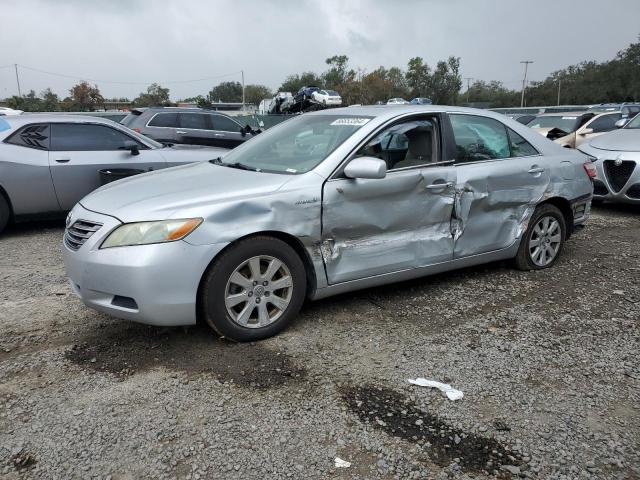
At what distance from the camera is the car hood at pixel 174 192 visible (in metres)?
3.36

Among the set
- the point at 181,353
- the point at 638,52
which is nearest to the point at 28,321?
the point at 181,353

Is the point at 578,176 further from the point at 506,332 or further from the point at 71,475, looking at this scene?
the point at 71,475

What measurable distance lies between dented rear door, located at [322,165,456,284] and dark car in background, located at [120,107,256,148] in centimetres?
815

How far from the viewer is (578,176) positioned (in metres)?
5.27

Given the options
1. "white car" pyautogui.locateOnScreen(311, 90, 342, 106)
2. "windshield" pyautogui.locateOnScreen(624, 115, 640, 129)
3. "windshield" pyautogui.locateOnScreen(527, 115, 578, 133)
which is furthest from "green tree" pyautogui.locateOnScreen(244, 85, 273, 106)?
"windshield" pyautogui.locateOnScreen(624, 115, 640, 129)

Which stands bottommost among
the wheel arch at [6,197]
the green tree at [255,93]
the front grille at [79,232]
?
the wheel arch at [6,197]

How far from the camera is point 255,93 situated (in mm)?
93688

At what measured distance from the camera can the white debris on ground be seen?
9.96ft

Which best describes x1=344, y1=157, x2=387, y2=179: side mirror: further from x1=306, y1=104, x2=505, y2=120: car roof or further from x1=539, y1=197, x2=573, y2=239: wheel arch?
x1=539, y1=197, x2=573, y2=239: wheel arch

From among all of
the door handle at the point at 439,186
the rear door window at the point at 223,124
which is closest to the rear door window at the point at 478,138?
the door handle at the point at 439,186

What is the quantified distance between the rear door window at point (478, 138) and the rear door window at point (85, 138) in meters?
4.69

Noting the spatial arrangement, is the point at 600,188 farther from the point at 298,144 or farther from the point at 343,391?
the point at 343,391

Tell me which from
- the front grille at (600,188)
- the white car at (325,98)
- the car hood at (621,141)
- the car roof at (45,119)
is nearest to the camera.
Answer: the car roof at (45,119)

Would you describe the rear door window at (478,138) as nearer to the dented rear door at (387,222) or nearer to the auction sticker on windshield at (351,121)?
the dented rear door at (387,222)
